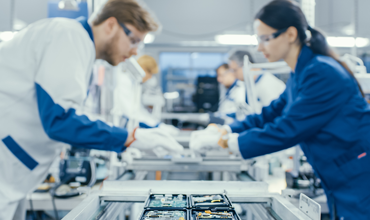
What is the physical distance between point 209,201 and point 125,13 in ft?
3.02

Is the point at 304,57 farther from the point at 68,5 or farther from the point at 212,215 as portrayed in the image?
the point at 68,5

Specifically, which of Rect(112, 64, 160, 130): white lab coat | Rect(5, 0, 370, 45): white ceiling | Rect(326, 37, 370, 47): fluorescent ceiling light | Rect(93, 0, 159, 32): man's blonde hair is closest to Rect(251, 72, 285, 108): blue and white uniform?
Rect(112, 64, 160, 130): white lab coat

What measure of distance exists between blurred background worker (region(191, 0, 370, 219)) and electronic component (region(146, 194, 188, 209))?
48 cm

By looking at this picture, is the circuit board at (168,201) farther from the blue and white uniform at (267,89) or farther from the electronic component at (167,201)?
the blue and white uniform at (267,89)

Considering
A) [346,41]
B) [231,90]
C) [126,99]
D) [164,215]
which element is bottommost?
[164,215]

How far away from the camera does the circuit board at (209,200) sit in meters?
0.77

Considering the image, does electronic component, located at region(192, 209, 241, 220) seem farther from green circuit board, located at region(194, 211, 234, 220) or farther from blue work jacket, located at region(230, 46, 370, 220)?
blue work jacket, located at region(230, 46, 370, 220)

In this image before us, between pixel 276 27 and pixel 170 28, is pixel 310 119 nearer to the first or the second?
pixel 276 27

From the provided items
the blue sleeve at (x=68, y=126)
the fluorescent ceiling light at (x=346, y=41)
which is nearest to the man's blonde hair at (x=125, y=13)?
the blue sleeve at (x=68, y=126)

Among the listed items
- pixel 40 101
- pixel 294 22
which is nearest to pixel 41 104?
pixel 40 101

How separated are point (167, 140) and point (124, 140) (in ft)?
0.82

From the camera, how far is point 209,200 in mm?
816

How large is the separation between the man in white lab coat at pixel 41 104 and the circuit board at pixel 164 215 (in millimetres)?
437

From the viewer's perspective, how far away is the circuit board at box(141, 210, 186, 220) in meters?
0.68
